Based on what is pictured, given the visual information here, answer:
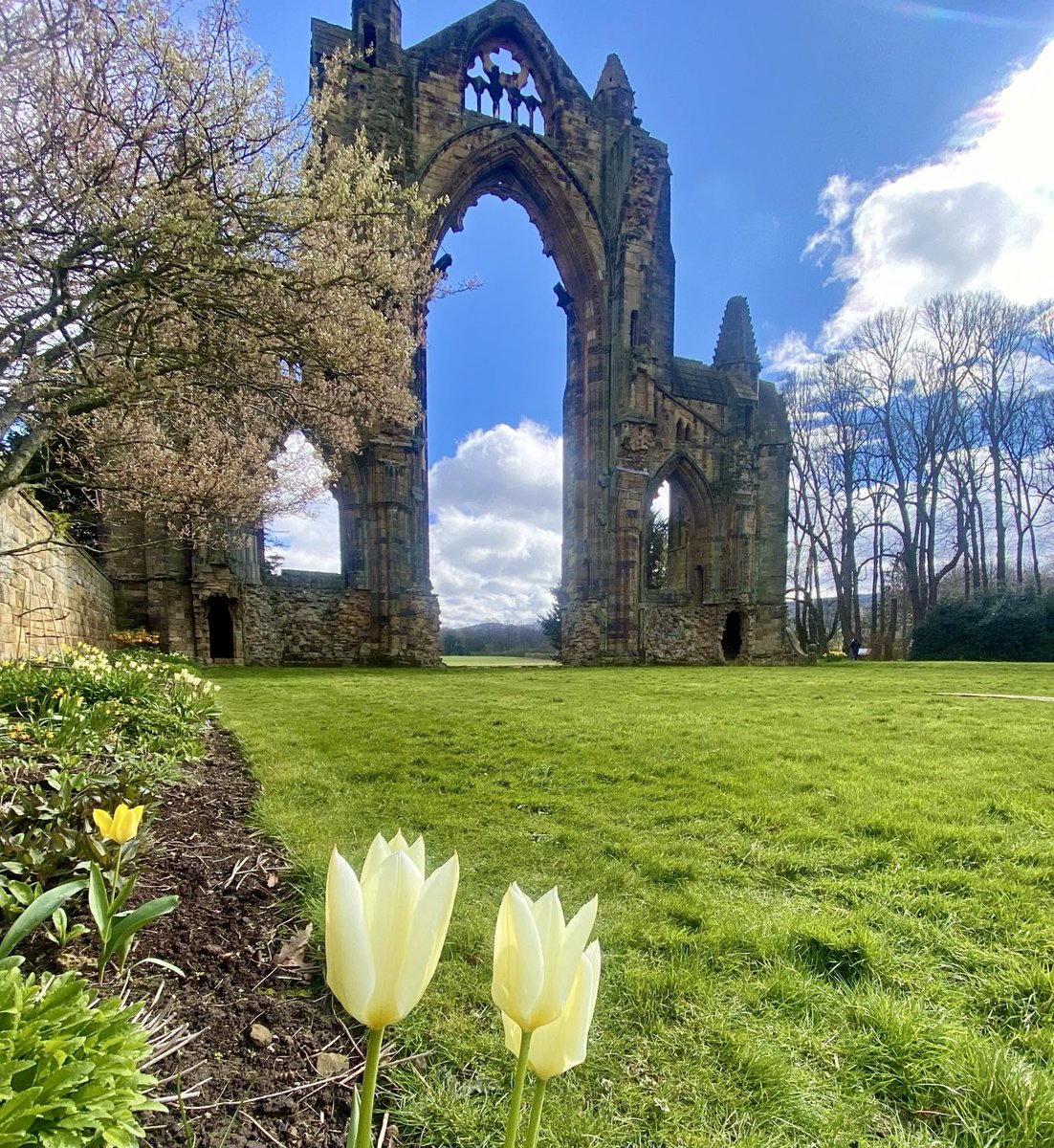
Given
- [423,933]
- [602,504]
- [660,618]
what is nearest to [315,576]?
[602,504]

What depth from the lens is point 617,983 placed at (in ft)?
6.52

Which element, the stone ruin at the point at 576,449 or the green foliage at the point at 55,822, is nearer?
the green foliage at the point at 55,822

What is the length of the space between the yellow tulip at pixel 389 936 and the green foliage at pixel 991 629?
2781 cm

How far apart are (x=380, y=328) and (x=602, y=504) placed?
14.9 metres

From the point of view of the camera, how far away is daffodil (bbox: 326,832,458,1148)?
0.64m

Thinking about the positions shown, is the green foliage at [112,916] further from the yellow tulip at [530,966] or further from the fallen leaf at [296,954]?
the yellow tulip at [530,966]

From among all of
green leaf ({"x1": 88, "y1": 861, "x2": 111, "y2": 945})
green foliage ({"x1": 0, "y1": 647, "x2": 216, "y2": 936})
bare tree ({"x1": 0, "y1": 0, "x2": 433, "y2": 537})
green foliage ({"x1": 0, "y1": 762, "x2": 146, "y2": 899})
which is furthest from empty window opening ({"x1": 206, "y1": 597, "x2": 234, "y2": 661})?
green leaf ({"x1": 88, "y1": 861, "x2": 111, "y2": 945})

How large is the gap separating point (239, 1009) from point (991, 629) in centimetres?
2754

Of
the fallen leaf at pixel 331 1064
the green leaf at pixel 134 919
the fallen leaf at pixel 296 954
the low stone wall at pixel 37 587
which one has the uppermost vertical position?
the low stone wall at pixel 37 587

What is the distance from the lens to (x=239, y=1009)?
5.72ft

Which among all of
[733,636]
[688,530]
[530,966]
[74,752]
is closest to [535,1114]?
[530,966]

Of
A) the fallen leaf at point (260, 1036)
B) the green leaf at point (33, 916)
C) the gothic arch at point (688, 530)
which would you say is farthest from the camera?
the gothic arch at point (688, 530)

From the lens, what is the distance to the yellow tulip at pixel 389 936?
2.10 ft

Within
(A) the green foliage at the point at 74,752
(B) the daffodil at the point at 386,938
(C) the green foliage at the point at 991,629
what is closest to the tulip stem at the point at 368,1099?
(B) the daffodil at the point at 386,938
